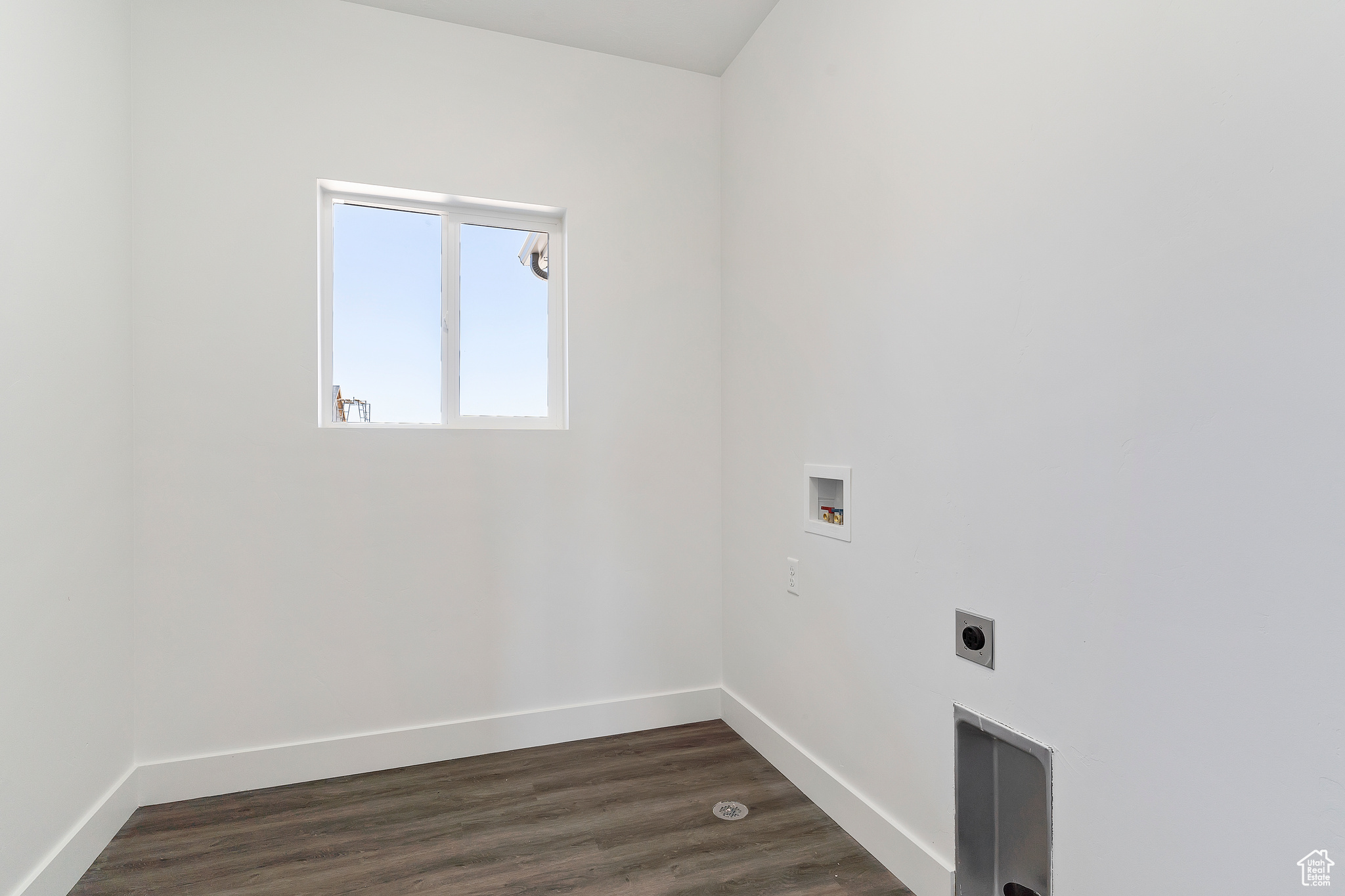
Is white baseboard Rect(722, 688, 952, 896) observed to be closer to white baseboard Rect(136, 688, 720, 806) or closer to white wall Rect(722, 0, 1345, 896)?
white wall Rect(722, 0, 1345, 896)

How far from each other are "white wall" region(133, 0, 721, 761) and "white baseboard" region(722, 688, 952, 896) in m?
0.43

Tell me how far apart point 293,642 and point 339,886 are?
2.81ft

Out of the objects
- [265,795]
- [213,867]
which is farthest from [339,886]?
[265,795]

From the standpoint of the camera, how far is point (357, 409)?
2494 mm

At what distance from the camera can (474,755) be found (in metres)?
2.50

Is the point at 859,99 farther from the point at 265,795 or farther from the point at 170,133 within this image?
the point at 265,795

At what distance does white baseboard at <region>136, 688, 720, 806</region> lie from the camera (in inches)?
85.8

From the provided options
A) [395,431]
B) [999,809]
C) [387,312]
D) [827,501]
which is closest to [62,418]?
[395,431]

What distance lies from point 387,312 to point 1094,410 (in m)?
2.34

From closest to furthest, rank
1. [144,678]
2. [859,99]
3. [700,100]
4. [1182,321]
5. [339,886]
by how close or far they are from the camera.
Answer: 1. [1182,321]
2. [339,886]
3. [859,99]
4. [144,678]
5. [700,100]

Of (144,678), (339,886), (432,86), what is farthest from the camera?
(432,86)

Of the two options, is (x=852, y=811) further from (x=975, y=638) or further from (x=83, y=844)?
(x=83, y=844)

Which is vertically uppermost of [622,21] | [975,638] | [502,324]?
[622,21]

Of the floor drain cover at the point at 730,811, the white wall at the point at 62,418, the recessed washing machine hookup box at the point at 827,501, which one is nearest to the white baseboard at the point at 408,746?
the white wall at the point at 62,418
